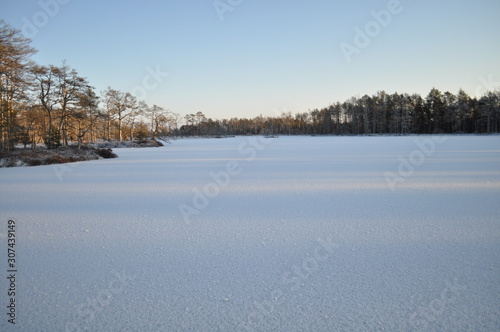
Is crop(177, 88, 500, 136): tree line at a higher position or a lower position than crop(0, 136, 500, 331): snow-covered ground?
higher

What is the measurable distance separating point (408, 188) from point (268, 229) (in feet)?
15.0

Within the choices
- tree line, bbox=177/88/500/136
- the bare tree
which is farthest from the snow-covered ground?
tree line, bbox=177/88/500/136

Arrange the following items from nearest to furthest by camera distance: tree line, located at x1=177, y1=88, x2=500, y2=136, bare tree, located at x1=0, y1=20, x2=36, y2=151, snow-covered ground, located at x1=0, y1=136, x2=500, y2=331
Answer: snow-covered ground, located at x1=0, y1=136, x2=500, y2=331
bare tree, located at x1=0, y1=20, x2=36, y2=151
tree line, located at x1=177, y1=88, x2=500, y2=136

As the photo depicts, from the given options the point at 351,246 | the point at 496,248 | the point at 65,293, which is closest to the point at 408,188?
the point at 496,248

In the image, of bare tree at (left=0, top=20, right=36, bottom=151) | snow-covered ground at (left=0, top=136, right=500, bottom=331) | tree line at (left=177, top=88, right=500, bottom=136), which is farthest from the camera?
tree line at (left=177, top=88, right=500, bottom=136)

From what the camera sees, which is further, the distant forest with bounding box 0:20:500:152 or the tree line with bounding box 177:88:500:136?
the tree line with bounding box 177:88:500:136

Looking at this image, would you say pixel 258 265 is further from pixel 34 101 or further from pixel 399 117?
pixel 399 117

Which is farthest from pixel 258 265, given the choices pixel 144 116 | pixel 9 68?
pixel 144 116

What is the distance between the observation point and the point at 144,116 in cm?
4931

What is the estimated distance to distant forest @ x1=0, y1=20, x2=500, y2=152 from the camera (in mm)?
18516

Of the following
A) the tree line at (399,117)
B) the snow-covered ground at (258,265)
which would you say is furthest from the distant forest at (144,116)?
the snow-covered ground at (258,265)

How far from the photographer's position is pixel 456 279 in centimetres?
222

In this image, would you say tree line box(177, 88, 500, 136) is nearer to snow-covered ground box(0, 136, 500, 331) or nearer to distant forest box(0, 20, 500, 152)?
distant forest box(0, 20, 500, 152)

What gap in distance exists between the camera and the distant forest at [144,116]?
1852 cm
